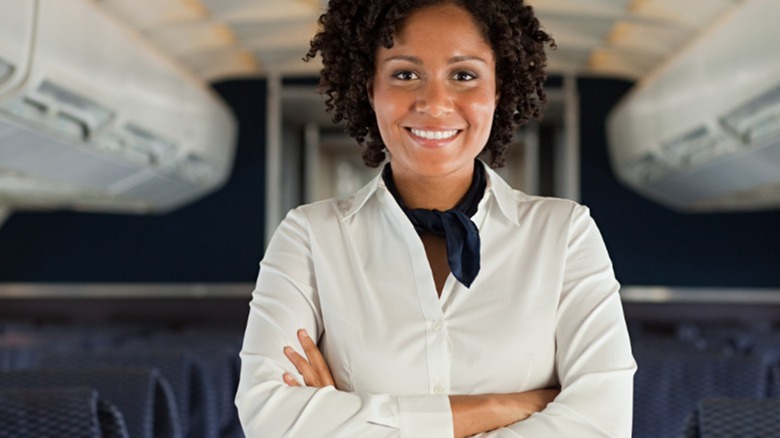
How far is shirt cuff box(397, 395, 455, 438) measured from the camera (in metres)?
1.83

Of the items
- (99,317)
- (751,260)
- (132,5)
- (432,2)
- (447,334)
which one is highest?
(132,5)

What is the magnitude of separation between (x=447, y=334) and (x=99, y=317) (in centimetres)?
1433

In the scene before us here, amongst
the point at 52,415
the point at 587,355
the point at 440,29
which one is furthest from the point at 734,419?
the point at 52,415

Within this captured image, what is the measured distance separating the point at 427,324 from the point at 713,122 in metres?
7.38

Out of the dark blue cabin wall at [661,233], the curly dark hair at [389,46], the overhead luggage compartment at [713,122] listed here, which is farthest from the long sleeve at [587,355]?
the dark blue cabin wall at [661,233]

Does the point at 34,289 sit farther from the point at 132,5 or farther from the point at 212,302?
the point at 132,5

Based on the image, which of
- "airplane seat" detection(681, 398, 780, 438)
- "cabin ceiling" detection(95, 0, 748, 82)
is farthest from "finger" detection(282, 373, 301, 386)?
"cabin ceiling" detection(95, 0, 748, 82)

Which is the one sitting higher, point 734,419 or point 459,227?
point 459,227

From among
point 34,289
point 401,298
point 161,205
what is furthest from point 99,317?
point 401,298

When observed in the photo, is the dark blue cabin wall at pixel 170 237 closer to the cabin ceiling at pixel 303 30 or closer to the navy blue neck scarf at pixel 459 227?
the cabin ceiling at pixel 303 30

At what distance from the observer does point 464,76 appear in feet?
6.49

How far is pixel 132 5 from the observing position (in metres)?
10.2

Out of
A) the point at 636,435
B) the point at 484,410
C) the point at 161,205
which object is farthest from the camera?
the point at 161,205

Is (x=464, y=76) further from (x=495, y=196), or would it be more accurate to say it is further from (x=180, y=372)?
(x=180, y=372)
